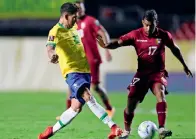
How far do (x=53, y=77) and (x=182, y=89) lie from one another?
12.6 feet

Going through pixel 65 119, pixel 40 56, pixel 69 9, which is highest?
pixel 40 56

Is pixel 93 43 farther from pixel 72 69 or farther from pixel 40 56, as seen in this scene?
pixel 40 56

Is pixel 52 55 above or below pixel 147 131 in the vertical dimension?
above

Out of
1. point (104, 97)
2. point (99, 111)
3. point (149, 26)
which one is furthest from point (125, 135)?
point (104, 97)

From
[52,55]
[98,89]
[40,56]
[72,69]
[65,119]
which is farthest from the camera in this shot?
[40,56]

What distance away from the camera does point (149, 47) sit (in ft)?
34.9

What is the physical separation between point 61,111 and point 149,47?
18.2ft

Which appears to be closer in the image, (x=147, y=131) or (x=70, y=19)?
(x=70, y=19)

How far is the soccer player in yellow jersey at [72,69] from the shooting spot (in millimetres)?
9930

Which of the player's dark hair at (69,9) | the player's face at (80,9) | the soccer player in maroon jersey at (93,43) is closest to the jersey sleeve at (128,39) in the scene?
the player's dark hair at (69,9)

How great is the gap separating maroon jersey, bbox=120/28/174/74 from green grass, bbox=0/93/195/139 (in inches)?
45.6

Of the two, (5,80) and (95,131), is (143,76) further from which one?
(5,80)

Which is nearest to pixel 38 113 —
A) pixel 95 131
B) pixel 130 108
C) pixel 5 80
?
pixel 95 131

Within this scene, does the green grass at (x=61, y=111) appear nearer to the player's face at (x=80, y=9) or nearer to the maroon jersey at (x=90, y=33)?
the maroon jersey at (x=90, y=33)
